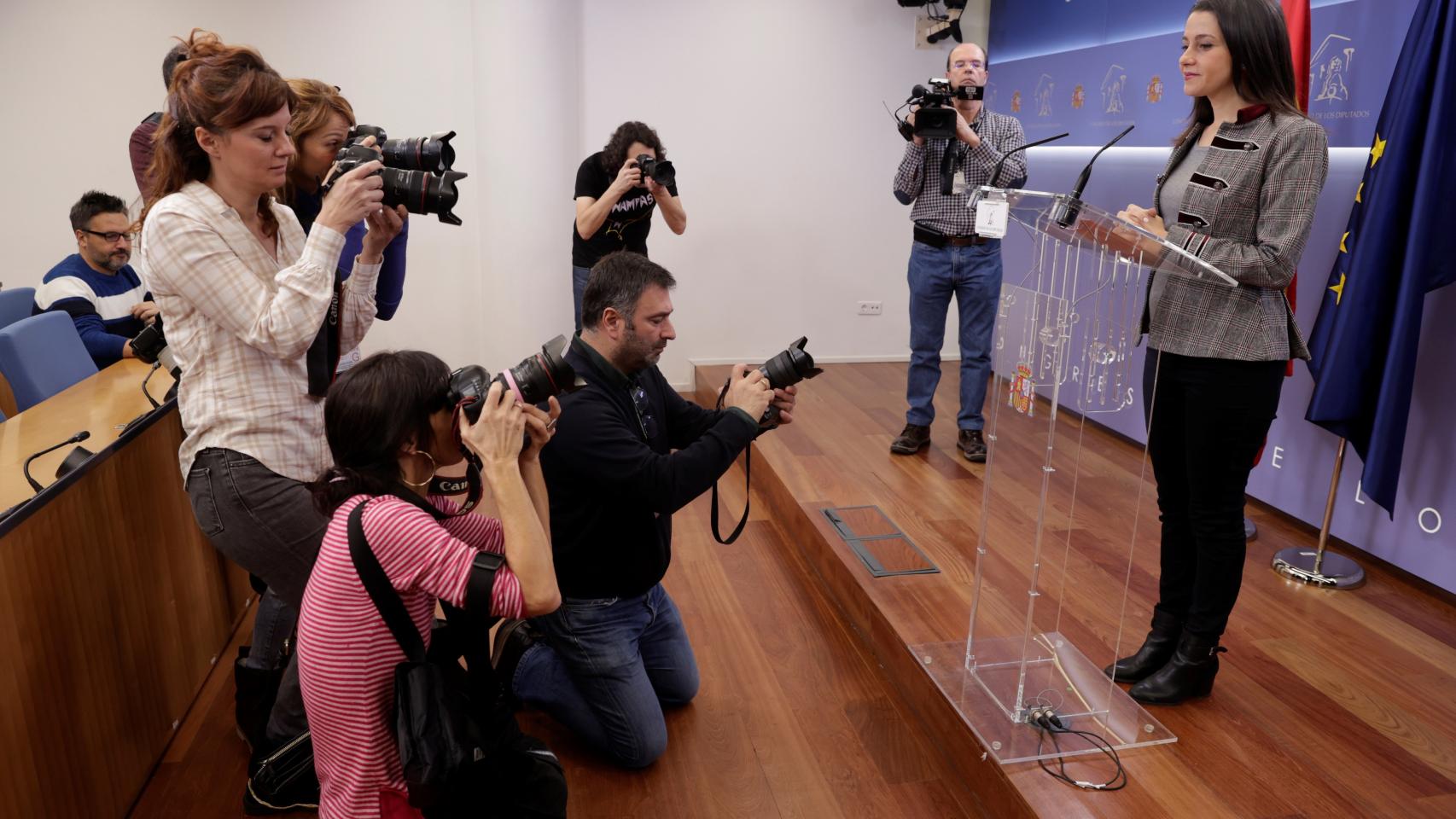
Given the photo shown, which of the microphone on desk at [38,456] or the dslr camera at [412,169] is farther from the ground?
the dslr camera at [412,169]

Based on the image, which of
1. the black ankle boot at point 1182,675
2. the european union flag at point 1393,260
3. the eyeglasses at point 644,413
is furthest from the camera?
the european union flag at point 1393,260

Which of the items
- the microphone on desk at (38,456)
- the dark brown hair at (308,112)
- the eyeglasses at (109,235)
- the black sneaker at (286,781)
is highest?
the dark brown hair at (308,112)

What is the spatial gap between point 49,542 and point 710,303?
3902 millimetres

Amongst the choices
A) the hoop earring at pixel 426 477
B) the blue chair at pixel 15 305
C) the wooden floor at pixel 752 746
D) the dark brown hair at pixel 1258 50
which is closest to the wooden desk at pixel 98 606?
the wooden floor at pixel 752 746

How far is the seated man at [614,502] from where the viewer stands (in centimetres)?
208

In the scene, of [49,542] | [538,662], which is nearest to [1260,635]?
[538,662]

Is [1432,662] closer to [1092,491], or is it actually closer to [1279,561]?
[1279,561]

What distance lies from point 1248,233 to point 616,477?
1337 mm

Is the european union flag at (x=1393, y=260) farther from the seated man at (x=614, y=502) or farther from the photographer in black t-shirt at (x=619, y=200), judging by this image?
the photographer in black t-shirt at (x=619, y=200)

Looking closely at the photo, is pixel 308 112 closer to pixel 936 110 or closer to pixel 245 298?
pixel 245 298

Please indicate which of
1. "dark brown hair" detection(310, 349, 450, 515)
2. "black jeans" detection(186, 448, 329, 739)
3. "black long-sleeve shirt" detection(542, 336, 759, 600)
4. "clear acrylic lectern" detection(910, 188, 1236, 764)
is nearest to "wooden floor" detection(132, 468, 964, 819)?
"clear acrylic lectern" detection(910, 188, 1236, 764)

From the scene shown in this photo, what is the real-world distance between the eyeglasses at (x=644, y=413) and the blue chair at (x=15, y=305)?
278 cm

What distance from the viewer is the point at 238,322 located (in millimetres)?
1686

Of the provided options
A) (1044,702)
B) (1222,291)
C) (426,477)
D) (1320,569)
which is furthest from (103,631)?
(1320,569)
